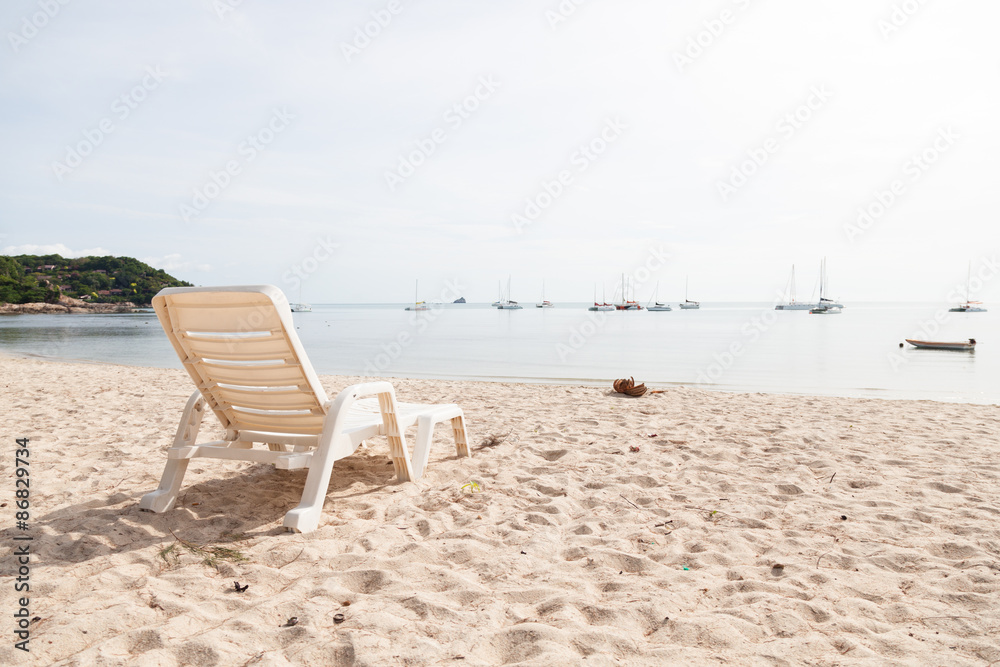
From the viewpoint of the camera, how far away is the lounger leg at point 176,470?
11.3 ft

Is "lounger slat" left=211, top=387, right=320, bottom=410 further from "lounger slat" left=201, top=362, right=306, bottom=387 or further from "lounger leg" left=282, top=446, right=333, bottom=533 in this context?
"lounger leg" left=282, top=446, right=333, bottom=533

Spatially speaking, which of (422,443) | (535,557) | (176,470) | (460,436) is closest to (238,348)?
(176,470)

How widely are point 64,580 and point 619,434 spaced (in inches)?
180

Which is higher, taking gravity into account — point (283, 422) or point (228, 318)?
point (228, 318)

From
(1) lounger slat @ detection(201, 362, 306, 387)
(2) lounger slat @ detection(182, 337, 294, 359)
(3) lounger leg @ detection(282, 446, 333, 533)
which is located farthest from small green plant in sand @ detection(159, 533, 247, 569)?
(2) lounger slat @ detection(182, 337, 294, 359)

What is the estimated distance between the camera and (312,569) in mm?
2715

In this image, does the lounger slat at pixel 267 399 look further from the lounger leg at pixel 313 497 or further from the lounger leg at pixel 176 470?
the lounger leg at pixel 313 497

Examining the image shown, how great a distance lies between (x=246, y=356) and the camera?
10.7ft

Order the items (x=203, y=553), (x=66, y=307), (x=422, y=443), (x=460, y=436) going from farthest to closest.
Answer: (x=66, y=307)
(x=460, y=436)
(x=422, y=443)
(x=203, y=553)

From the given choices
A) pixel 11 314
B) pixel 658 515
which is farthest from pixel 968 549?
pixel 11 314

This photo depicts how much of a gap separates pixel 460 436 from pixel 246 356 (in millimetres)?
2081

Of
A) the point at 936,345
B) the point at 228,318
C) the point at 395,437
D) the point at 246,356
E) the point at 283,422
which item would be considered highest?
the point at 228,318

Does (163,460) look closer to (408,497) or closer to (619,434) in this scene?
(408,497)

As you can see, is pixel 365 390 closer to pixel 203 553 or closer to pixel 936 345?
pixel 203 553
